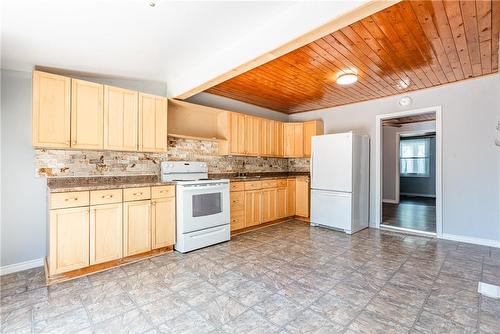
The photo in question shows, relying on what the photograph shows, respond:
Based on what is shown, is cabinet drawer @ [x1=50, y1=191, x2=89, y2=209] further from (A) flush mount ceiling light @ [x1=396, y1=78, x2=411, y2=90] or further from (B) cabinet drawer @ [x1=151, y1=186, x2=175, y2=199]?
(A) flush mount ceiling light @ [x1=396, y1=78, x2=411, y2=90]

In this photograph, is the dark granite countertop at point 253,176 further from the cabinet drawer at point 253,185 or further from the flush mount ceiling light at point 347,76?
the flush mount ceiling light at point 347,76

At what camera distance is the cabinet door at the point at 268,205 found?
468 centimetres

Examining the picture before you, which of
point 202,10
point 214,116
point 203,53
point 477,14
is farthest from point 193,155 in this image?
point 477,14

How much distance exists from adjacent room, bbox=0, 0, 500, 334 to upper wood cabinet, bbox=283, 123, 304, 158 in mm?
704

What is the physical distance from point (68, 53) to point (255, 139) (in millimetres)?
3202

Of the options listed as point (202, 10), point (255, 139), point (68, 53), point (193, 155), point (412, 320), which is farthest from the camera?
point (255, 139)

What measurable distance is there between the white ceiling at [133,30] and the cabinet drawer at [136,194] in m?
1.56

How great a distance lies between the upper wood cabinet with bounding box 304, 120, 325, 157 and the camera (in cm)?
531

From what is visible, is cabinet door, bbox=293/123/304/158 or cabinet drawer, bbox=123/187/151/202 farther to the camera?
cabinet door, bbox=293/123/304/158

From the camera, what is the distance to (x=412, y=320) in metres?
1.88

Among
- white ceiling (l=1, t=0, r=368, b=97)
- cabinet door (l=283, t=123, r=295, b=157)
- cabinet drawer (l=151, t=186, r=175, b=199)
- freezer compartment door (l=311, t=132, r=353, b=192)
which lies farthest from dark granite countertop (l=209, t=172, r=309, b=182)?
white ceiling (l=1, t=0, r=368, b=97)

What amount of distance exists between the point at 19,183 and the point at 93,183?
0.74 m

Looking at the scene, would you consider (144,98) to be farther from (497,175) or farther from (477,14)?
(497,175)

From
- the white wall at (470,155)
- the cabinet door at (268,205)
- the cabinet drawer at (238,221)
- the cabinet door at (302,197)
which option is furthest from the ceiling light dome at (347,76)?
the cabinet drawer at (238,221)
